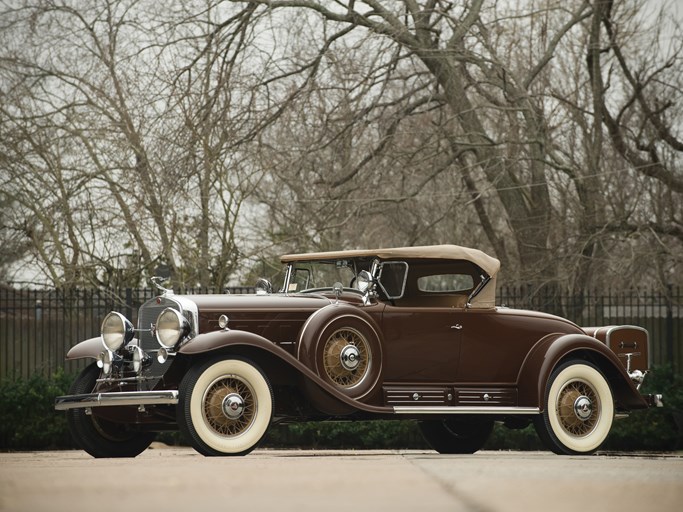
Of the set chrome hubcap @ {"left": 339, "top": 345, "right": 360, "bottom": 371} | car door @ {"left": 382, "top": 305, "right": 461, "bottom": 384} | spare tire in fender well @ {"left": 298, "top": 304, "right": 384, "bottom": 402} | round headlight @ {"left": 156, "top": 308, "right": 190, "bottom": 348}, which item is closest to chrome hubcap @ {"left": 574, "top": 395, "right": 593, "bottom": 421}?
car door @ {"left": 382, "top": 305, "right": 461, "bottom": 384}

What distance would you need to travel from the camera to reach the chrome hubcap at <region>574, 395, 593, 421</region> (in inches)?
402

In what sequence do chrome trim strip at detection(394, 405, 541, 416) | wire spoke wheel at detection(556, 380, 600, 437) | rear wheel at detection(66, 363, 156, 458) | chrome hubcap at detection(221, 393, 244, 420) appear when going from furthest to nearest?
wire spoke wheel at detection(556, 380, 600, 437), rear wheel at detection(66, 363, 156, 458), chrome trim strip at detection(394, 405, 541, 416), chrome hubcap at detection(221, 393, 244, 420)

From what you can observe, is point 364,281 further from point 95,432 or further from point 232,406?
Answer: point 95,432

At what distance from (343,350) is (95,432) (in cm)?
220

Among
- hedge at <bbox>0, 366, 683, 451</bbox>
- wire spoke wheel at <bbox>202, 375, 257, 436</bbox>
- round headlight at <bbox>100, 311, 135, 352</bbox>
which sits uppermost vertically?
round headlight at <bbox>100, 311, 135, 352</bbox>

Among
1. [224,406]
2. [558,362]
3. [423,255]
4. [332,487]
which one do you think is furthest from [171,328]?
[558,362]

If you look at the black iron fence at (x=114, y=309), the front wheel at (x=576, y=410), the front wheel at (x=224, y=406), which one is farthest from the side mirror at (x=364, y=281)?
the black iron fence at (x=114, y=309)

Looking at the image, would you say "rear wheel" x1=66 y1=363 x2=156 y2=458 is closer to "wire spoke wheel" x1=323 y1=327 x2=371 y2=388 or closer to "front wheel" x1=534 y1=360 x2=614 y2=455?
"wire spoke wheel" x1=323 y1=327 x2=371 y2=388

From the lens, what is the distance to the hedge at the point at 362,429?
47.9 ft

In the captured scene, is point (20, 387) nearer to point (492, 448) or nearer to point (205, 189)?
point (205, 189)

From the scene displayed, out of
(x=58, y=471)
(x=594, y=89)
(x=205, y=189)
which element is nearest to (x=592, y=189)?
(x=594, y=89)

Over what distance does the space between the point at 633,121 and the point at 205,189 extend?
7394mm

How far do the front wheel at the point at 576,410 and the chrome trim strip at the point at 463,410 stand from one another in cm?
21

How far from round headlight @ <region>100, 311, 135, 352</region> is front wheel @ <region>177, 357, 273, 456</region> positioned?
1.26 m
